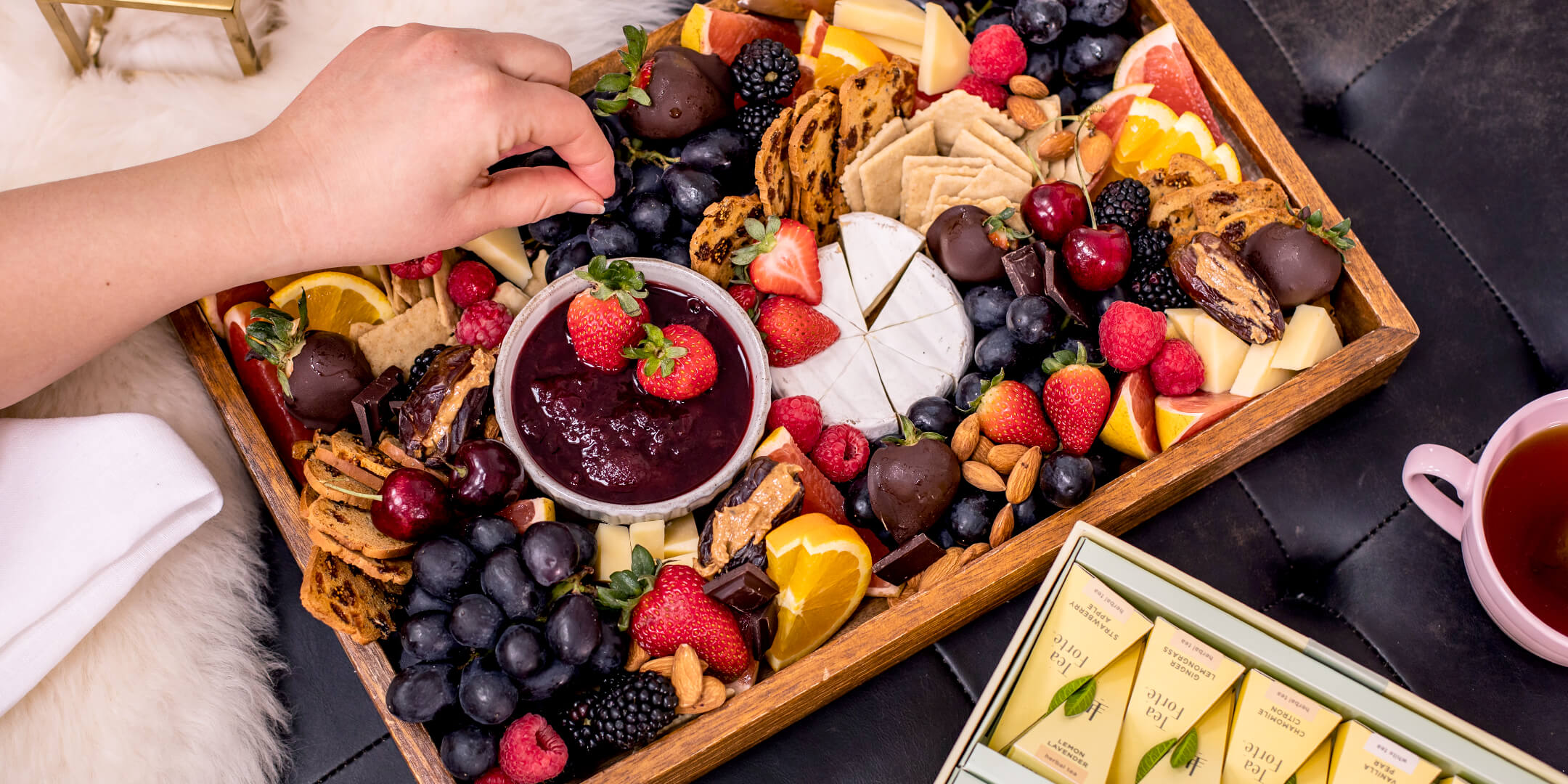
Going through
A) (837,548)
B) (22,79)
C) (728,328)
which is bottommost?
(837,548)

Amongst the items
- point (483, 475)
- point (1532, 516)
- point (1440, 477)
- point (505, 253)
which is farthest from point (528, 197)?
point (1532, 516)

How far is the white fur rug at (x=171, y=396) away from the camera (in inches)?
53.7

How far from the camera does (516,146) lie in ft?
4.34

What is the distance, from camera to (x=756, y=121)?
1.54m

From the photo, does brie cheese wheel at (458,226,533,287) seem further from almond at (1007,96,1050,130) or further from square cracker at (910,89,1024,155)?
almond at (1007,96,1050,130)

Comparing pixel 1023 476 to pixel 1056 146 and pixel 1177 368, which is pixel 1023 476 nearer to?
pixel 1177 368

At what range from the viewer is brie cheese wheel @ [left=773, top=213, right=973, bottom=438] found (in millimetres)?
1500

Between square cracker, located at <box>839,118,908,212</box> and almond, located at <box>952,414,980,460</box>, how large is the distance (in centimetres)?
41

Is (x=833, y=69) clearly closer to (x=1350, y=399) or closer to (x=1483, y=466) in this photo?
(x=1350, y=399)

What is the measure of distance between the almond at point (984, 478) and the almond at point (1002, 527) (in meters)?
0.03

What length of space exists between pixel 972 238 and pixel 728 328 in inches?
15.3

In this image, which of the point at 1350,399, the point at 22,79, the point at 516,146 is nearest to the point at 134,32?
the point at 22,79

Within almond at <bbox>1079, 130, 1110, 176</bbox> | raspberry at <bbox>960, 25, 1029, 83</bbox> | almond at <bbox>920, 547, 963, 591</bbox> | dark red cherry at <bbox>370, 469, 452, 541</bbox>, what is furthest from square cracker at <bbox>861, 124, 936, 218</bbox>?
dark red cherry at <bbox>370, 469, 452, 541</bbox>

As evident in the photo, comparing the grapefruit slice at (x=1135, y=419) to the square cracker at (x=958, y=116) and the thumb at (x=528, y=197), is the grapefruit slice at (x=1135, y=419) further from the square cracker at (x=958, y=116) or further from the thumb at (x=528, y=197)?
the thumb at (x=528, y=197)
